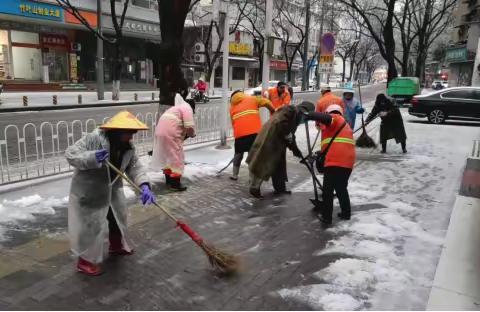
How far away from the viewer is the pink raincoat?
20.1 ft

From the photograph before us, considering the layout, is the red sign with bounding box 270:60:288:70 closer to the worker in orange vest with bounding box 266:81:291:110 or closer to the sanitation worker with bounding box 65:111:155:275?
the worker in orange vest with bounding box 266:81:291:110

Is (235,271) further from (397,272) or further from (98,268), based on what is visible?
(397,272)

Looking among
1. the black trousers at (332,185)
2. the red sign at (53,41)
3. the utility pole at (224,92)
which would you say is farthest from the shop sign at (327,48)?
the red sign at (53,41)

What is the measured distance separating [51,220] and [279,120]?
3.03 meters

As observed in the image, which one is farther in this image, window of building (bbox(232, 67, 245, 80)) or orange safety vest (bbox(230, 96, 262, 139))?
window of building (bbox(232, 67, 245, 80))

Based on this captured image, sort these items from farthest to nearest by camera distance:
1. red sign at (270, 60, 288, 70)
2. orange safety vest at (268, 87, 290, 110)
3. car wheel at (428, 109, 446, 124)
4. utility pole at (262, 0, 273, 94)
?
red sign at (270, 60, 288, 70)
car wheel at (428, 109, 446, 124)
orange safety vest at (268, 87, 290, 110)
utility pole at (262, 0, 273, 94)

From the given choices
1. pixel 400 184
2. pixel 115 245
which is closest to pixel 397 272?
pixel 115 245

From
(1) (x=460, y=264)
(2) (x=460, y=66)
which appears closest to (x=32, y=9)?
(1) (x=460, y=264)

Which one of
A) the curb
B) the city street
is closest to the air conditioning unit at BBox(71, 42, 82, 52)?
the city street

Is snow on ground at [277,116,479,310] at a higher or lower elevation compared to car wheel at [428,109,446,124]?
lower

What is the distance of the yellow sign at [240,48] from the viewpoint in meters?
40.8

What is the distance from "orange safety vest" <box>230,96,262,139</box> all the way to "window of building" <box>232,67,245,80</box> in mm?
36726

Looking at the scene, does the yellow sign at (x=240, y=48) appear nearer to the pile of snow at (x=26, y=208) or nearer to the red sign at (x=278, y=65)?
the red sign at (x=278, y=65)

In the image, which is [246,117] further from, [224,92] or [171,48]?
[224,92]
